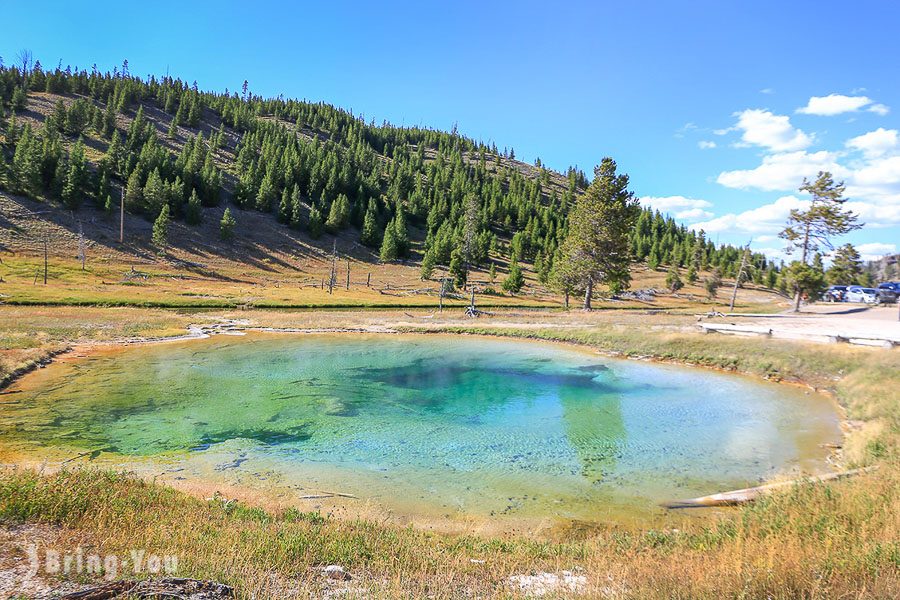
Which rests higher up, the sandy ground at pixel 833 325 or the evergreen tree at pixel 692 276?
the evergreen tree at pixel 692 276

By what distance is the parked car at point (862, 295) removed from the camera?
61.8 m

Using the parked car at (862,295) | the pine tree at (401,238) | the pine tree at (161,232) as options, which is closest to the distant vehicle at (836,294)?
the parked car at (862,295)

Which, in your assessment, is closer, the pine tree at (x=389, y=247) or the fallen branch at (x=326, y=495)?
the fallen branch at (x=326, y=495)

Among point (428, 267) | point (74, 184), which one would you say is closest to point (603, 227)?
point (428, 267)

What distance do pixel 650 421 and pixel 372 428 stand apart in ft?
37.4

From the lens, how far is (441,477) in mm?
13383

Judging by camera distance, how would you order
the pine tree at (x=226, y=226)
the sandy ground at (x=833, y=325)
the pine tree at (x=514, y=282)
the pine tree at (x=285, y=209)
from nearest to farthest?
1. the sandy ground at (x=833, y=325)
2. the pine tree at (x=514, y=282)
3. the pine tree at (x=226, y=226)
4. the pine tree at (x=285, y=209)

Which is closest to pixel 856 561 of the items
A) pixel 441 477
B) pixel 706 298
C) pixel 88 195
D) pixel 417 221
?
pixel 441 477

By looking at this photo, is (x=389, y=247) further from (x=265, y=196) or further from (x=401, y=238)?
(x=265, y=196)

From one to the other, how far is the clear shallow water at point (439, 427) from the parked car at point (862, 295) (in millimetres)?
53160

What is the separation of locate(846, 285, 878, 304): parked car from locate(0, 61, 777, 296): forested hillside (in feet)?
140

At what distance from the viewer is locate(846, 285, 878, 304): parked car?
6179cm

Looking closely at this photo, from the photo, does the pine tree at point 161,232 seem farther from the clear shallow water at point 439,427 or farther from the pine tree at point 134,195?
the clear shallow water at point 439,427

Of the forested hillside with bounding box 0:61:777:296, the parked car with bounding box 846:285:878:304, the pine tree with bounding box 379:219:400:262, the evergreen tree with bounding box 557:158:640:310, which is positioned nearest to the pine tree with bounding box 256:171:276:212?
the forested hillside with bounding box 0:61:777:296
